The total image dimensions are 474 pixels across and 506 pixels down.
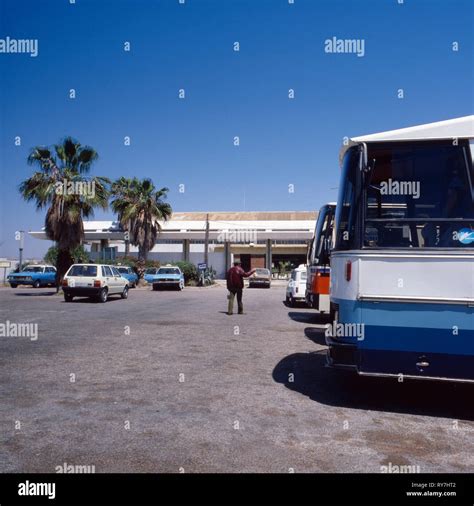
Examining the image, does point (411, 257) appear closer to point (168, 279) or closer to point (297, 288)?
point (297, 288)

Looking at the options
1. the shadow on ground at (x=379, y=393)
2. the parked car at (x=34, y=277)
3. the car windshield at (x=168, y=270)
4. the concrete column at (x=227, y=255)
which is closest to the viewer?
the shadow on ground at (x=379, y=393)

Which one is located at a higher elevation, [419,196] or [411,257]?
[419,196]

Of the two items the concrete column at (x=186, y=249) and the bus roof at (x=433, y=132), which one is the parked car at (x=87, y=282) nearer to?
the bus roof at (x=433, y=132)

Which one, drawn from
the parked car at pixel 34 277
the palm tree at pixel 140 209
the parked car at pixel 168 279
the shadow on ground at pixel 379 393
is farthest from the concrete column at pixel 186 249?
the shadow on ground at pixel 379 393

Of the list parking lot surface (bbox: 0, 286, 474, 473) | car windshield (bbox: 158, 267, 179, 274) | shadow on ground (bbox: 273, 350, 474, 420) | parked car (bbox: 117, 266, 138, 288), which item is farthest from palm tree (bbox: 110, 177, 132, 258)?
shadow on ground (bbox: 273, 350, 474, 420)

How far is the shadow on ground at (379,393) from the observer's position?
5922 millimetres

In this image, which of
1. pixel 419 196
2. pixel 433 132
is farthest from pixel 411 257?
pixel 433 132

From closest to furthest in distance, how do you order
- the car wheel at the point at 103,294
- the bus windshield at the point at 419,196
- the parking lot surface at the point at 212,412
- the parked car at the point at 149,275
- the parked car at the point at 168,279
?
the parking lot surface at the point at 212,412 → the bus windshield at the point at 419,196 → the car wheel at the point at 103,294 → the parked car at the point at 168,279 → the parked car at the point at 149,275

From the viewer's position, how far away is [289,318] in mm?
15930

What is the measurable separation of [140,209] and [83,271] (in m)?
17.0

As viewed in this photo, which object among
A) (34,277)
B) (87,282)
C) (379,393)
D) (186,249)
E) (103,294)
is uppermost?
(186,249)

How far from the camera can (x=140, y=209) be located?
125 feet

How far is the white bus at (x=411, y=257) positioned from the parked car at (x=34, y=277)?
111 ft

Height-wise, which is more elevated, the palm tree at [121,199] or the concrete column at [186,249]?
the palm tree at [121,199]
